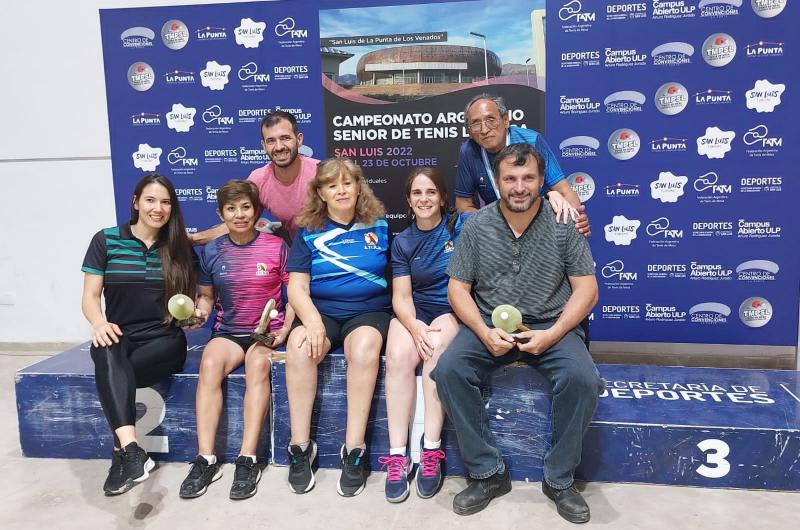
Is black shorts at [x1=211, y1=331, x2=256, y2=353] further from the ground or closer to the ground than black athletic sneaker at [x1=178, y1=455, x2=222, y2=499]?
further from the ground

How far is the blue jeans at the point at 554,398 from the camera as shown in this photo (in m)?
2.36

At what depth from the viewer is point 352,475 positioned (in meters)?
2.57

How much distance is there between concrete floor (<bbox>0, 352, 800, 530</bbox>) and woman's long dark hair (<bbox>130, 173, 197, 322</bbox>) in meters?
0.81

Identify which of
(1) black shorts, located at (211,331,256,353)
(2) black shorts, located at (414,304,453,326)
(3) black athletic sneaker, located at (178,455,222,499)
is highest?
(2) black shorts, located at (414,304,453,326)

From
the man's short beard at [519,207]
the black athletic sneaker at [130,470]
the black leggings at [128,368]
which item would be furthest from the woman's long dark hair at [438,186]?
the black athletic sneaker at [130,470]

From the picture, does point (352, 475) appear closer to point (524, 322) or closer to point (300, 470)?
point (300, 470)

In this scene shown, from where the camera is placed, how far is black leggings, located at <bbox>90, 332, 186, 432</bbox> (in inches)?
99.0

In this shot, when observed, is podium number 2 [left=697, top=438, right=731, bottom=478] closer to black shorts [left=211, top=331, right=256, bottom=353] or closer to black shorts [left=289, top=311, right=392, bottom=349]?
black shorts [left=289, top=311, right=392, bottom=349]

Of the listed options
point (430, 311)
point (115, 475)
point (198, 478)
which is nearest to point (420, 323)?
point (430, 311)

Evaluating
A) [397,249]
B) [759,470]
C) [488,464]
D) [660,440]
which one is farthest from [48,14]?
[759,470]

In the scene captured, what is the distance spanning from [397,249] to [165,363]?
3.83ft

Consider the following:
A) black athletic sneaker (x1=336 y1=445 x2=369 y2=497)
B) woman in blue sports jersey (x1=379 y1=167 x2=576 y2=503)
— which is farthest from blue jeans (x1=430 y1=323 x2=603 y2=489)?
black athletic sneaker (x1=336 y1=445 x2=369 y2=497)

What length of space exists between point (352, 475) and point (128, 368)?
3.43 ft

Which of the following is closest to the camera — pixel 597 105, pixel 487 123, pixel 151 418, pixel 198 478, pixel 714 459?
pixel 714 459
